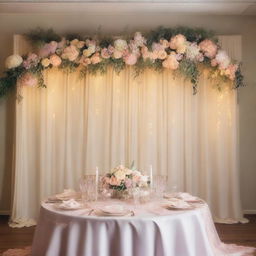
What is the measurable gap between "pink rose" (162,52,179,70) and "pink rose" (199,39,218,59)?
17.1 inches

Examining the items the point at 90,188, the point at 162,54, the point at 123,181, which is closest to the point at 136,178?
the point at 123,181

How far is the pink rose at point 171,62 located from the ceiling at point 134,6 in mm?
797

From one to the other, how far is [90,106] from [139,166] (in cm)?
114

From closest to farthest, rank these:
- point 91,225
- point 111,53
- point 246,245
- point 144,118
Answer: point 91,225 < point 246,245 < point 111,53 < point 144,118

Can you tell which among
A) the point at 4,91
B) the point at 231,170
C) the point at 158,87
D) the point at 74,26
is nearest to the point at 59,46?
the point at 74,26

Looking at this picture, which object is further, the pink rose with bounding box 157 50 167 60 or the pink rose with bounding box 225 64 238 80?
the pink rose with bounding box 225 64 238 80

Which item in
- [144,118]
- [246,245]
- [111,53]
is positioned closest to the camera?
[246,245]

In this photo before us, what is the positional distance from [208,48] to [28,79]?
2537 millimetres

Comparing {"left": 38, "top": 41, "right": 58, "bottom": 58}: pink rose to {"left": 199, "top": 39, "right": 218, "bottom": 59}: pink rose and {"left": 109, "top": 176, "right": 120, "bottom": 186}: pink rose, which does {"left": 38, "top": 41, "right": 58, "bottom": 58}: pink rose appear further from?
{"left": 109, "top": 176, "right": 120, "bottom": 186}: pink rose

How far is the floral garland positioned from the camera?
5.19m

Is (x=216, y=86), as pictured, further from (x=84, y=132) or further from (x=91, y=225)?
(x=91, y=225)

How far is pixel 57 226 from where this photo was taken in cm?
290

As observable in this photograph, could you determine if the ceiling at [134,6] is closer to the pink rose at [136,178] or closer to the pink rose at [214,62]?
the pink rose at [214,62]

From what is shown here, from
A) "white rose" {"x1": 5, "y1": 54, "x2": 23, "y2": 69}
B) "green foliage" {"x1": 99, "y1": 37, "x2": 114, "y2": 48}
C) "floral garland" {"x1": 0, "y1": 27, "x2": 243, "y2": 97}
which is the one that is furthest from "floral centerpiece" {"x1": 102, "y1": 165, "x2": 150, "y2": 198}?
"white rose" {"x1": 5, "y1": 54, "x2": 23, "y2": 69}
